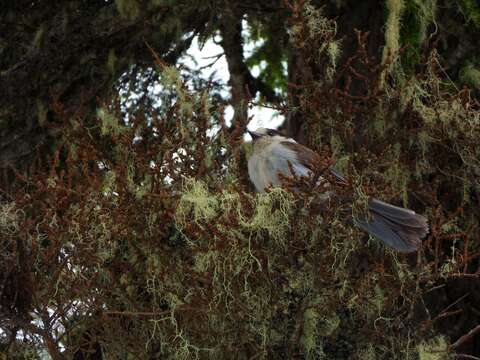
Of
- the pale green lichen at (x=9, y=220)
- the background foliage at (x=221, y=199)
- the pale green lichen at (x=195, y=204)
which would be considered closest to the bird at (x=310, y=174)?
the background foliage at (x=221, y=199)

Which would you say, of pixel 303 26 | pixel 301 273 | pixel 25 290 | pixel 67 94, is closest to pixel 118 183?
pixel 25 290

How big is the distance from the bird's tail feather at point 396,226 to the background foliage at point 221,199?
121 millimetres

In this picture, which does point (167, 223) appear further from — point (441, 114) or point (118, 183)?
point (441, 114)

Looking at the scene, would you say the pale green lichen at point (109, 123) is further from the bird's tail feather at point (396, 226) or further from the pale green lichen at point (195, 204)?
the bird's tail feather at point (396, 226)

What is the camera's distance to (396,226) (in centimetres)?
455

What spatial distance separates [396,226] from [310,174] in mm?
891

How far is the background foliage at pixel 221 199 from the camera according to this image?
3951mm

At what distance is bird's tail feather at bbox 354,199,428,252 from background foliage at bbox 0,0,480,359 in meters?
0.12

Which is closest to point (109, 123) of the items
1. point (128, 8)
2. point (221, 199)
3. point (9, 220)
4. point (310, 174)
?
point (128, 8)

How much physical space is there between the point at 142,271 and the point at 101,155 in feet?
2.28

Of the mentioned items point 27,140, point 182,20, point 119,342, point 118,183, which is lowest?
point 119,342

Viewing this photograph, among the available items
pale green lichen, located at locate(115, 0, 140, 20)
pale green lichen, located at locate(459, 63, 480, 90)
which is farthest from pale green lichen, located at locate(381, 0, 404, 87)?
pale green lichen, located at locate(115, 0, 140, 20)

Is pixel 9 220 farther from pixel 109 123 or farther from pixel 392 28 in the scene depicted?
pixel 392 28

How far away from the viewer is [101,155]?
4.73 metres
